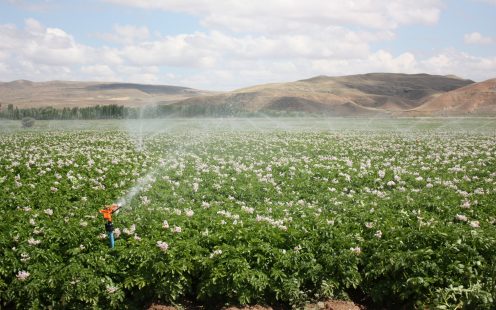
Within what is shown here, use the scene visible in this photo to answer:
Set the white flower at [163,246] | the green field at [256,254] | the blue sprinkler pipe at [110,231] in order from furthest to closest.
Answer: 1. the blue sprinkler pipe at [110,231]
2. the white flower at [163,246]
3. the green field at [256,254]

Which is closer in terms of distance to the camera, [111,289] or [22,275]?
[111,289]

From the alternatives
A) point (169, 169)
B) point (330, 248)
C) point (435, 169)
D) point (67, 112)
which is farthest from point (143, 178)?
point (67, 112)

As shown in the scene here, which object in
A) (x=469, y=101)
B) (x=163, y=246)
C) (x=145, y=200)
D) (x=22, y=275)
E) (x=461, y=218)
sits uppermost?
(x=469, y=101)

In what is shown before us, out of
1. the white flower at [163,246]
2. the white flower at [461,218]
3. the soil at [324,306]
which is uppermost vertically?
the white flower at [461,218]

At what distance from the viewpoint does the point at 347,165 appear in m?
18.8

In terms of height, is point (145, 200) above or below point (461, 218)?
below

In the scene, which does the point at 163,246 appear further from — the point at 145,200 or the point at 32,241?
the point at 145,200

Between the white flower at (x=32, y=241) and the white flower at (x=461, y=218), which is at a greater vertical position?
the white flower at (x=461, y=218)

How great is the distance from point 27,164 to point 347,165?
45.1 feet

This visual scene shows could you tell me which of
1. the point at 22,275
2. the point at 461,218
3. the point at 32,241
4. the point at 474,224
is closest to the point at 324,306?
the point at 474,224

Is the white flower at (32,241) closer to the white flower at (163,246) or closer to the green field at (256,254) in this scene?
the green field at (256,254)

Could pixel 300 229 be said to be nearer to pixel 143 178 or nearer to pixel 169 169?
pixel 143 178

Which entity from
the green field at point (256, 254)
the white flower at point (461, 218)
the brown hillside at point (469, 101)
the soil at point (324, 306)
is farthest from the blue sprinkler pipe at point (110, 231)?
the brown hillside at point (469, 101)

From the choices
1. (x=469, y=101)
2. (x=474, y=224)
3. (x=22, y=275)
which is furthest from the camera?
(x=469, y=101)
